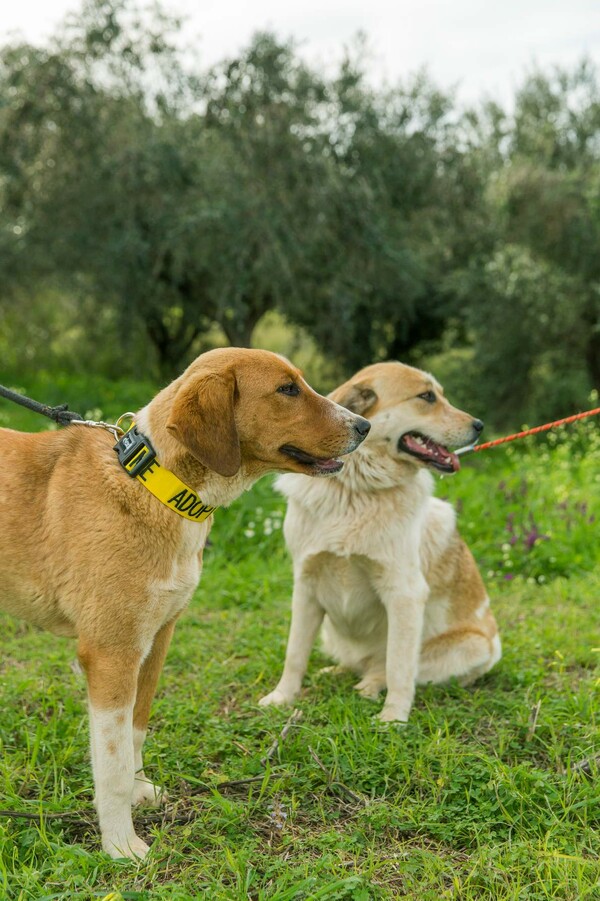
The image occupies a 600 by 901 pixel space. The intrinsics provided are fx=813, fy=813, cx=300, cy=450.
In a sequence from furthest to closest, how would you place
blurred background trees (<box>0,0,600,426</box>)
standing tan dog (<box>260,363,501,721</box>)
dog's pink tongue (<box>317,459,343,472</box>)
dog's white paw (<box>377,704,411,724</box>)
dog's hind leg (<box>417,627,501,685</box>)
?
1. blurred background trees (<box>0,0,600,426</box>)
2. dog's hind leg (<box>417,627,501,685</box>)
3. standing tan dog (<box>260,363,501,721</box>)
4. dog's white paw (<box>377,704,411,724</box>)
5. dog's pink tongue (<box>317,459,343,472</box>)

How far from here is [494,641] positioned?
4449 mm

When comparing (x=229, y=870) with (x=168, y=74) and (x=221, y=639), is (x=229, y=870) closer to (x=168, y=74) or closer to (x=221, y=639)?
(x=221, y=639)

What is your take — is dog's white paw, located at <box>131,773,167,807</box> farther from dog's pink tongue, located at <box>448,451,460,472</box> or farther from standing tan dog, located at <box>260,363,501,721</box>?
dog's pink tongue, located at <box>448,451,460,472</box>

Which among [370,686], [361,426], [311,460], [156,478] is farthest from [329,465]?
[370,686]

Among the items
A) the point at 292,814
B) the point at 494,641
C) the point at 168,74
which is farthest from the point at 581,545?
the point at 168,74

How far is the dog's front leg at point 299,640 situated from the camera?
417 cm

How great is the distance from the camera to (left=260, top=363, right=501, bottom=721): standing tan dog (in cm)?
403

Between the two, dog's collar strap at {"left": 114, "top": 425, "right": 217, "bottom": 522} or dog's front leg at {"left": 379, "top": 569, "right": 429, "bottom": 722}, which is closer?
dog's collar strap at {"left": 114, "top": 425, "right": 217, "bottom": 522}

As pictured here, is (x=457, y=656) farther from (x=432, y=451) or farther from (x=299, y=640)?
(x=432, y=451)

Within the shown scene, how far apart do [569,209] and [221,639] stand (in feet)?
31.6

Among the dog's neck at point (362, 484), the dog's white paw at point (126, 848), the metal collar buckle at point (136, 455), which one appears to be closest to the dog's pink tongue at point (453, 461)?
the dog's neck at point (362, 484)

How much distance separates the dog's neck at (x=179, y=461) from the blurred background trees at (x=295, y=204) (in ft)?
29.1

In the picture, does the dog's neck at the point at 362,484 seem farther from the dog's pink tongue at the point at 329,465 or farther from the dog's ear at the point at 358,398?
the dog's pink tongue at the point at 329,465

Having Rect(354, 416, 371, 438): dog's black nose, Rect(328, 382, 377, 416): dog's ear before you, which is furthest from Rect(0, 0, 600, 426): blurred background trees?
Rect(354, 416, 371, 438): dog's black nose
